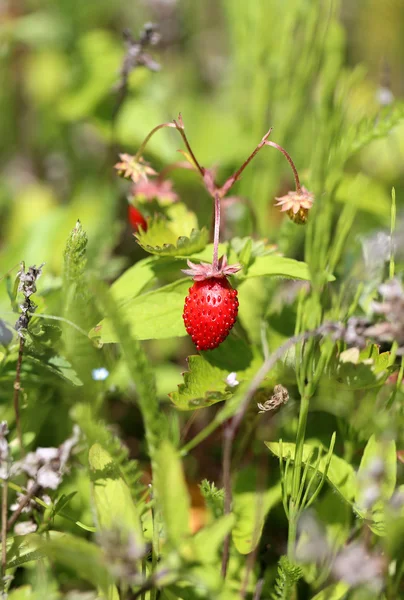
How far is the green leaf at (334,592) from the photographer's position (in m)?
0.87

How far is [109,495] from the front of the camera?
2.74 feet

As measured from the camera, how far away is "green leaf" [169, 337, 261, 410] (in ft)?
2.92

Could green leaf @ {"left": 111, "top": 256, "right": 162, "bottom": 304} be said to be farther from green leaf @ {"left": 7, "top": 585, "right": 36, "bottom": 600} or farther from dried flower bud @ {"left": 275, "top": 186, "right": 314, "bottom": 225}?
green leaf @ {"left": 7, "top": 585, "right": 36, "bottom": 600}

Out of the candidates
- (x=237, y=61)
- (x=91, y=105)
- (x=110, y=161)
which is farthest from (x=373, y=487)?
(x=237, y=61)

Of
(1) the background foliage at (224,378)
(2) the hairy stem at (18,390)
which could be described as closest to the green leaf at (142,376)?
(1) the background foliage at (224,378)

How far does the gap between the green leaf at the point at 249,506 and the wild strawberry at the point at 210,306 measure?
254 mm

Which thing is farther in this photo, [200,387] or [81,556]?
[200,387]

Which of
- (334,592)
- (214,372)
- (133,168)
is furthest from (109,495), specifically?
(133,168)

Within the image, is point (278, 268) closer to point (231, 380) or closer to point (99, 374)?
point (231, 380)

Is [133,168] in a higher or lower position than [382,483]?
higher

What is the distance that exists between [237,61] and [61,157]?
2.28 feet

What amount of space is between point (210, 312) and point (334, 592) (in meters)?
0.43

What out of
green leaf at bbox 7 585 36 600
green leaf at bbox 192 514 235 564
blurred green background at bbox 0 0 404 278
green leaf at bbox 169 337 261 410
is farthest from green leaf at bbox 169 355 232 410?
blurred green background at bbox 0 0 404 278

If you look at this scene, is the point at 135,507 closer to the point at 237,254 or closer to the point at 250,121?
the point at 237,254
